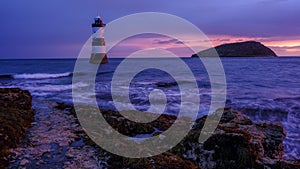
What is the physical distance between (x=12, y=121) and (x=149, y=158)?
4.31 meters

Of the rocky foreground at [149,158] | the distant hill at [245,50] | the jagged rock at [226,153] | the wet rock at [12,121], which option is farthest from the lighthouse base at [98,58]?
the distant hill at [245,50]

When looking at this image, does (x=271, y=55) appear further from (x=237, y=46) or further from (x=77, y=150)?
(x=77, y=150)

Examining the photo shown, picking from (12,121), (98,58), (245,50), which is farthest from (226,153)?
(245,50)

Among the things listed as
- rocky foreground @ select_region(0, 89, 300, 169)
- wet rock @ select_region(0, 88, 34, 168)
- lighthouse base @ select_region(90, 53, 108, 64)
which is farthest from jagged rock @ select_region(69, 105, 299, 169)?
lighthouse base @ select_region(90, 53, 108, 64)

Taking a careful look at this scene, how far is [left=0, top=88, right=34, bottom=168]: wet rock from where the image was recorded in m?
5.18

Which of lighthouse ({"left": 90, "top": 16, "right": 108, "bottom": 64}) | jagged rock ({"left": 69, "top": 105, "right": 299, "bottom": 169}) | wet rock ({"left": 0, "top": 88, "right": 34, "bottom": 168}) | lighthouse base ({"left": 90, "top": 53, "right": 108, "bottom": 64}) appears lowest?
jagged rock ({"left": 69, "top": 105, "right": 299, "bottom": 169})

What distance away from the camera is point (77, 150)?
5.24 metres

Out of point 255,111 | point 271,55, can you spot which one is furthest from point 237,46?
point 255,111

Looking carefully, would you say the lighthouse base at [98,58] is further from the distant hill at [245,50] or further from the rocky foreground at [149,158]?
the distant hill at [245,50]

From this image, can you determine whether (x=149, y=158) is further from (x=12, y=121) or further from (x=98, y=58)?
(x=98, y=58)

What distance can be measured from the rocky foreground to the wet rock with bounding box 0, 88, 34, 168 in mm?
21

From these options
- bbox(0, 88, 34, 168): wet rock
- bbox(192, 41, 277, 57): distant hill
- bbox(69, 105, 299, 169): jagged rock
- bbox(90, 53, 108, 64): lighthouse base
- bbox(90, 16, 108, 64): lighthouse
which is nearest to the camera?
bbox(69, 105, 299, 169): jagged rock

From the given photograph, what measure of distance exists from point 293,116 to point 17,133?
11238mm

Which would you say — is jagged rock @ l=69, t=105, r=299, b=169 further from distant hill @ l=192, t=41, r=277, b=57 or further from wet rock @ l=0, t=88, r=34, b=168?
distant hill @ l=192, t=41, r=277, b=57
